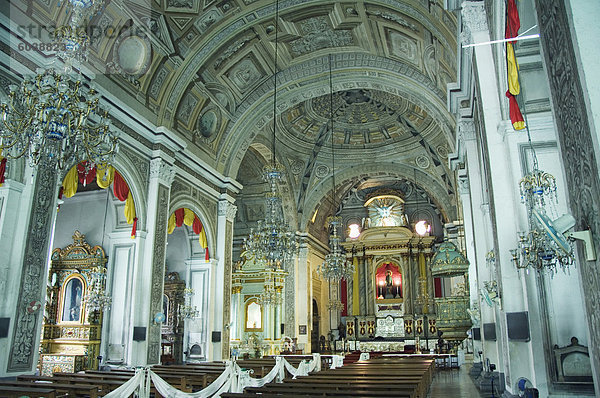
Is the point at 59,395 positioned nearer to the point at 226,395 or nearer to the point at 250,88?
the point at 226,395

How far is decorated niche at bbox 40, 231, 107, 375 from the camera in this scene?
11797 mm

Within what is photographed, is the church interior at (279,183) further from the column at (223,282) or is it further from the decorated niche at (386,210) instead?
the decorated niche at (386,210)

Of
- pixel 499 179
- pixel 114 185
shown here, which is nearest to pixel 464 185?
pixel 499 179

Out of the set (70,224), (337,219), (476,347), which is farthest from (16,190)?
(476,347)

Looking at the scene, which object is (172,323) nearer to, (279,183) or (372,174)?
(279,183)

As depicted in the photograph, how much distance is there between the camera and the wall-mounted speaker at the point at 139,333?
10.2 metres

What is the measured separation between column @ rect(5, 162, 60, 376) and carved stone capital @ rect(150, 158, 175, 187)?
10.9ft

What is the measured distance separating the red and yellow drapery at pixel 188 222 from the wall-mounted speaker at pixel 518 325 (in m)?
8.97

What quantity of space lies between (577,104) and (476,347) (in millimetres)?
11417

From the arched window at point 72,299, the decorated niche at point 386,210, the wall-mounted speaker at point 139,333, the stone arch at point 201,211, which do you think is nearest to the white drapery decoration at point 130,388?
the wall-mounted speaker at point 139,333

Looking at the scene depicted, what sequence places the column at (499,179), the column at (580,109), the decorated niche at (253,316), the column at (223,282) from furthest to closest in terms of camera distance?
the decorated niche at (253,316) < the column at (223,282) < the column at (499,179) < the column at (580,109)

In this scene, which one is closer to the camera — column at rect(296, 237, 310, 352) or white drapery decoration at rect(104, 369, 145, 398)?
white drapery decoration at rect(104, 369, 145, 398)

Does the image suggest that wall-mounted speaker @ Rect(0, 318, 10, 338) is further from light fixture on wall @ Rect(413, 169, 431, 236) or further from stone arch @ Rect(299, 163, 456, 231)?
light fixture on wall @ Rect(413, 169, 431, 236)

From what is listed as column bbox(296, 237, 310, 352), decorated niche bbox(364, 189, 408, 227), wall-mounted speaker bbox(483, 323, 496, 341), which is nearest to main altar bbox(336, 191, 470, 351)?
decorated niche bbox(364, 189, 408, 227)
